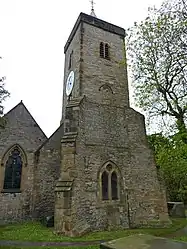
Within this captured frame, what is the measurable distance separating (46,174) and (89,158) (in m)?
4.58

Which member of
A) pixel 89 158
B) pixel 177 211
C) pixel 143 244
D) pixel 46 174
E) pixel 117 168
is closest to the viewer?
pixel 143 244

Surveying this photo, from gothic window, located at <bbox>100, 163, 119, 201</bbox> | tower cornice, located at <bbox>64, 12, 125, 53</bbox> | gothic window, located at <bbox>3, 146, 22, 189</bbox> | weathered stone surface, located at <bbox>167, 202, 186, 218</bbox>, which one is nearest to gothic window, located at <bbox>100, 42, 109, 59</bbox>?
tower cornice, located at <bbox>64, 12, 125, 53</bbox>

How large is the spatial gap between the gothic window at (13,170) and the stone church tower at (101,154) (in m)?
5.63

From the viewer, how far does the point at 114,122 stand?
1433cm

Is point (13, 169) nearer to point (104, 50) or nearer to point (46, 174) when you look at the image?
point (46, 174)

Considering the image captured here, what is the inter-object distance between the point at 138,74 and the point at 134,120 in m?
3.77

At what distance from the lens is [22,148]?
52.5ft

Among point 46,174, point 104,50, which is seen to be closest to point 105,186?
point 46,174

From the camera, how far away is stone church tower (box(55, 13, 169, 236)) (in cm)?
1100

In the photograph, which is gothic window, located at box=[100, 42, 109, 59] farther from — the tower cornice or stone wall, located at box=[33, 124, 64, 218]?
stone wall, located at box=[33, 124, 64, 218]

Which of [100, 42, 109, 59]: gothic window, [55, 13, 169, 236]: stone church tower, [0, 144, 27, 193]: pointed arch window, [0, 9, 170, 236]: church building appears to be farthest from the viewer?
[100, 42, 109, 59]: gothic window

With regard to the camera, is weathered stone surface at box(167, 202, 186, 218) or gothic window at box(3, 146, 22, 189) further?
weathered stone surface at box(167, 202, 186, 218)

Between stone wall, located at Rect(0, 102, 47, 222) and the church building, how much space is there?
0.06 meters

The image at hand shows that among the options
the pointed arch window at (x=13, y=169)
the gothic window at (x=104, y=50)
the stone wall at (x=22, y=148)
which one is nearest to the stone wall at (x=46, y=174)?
the stone wall at (x=22, y=148)
